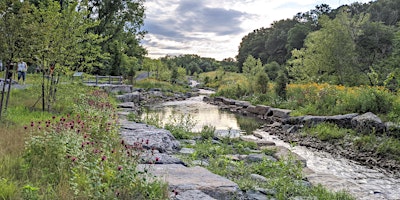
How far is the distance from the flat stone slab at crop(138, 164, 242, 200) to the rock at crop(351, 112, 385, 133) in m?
6.84

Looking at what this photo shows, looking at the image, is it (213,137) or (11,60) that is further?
(213,137)

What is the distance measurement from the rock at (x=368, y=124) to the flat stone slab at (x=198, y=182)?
22.4ft

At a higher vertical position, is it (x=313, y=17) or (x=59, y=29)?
(x=313, y=17)

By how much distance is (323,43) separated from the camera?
22.5 metres

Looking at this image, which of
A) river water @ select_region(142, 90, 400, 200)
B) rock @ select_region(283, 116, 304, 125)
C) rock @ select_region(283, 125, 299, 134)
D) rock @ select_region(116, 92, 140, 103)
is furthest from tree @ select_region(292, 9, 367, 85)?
river water @ select_region(142, 90, 400, 200)

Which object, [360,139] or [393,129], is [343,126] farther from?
[393,129]

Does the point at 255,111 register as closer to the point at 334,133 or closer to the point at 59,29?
the point at 334,133

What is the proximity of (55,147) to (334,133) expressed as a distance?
8.38 m

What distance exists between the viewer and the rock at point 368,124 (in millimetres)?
9148

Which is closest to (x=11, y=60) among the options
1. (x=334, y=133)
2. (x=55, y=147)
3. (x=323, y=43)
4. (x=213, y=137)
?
(x=55, y=147)

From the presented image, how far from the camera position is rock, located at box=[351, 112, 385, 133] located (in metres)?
9.15

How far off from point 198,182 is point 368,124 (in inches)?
294

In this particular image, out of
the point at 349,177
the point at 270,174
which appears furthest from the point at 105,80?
the point at 270,174

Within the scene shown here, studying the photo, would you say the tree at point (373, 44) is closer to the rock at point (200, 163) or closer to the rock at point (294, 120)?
the rock at point (294, 120)
